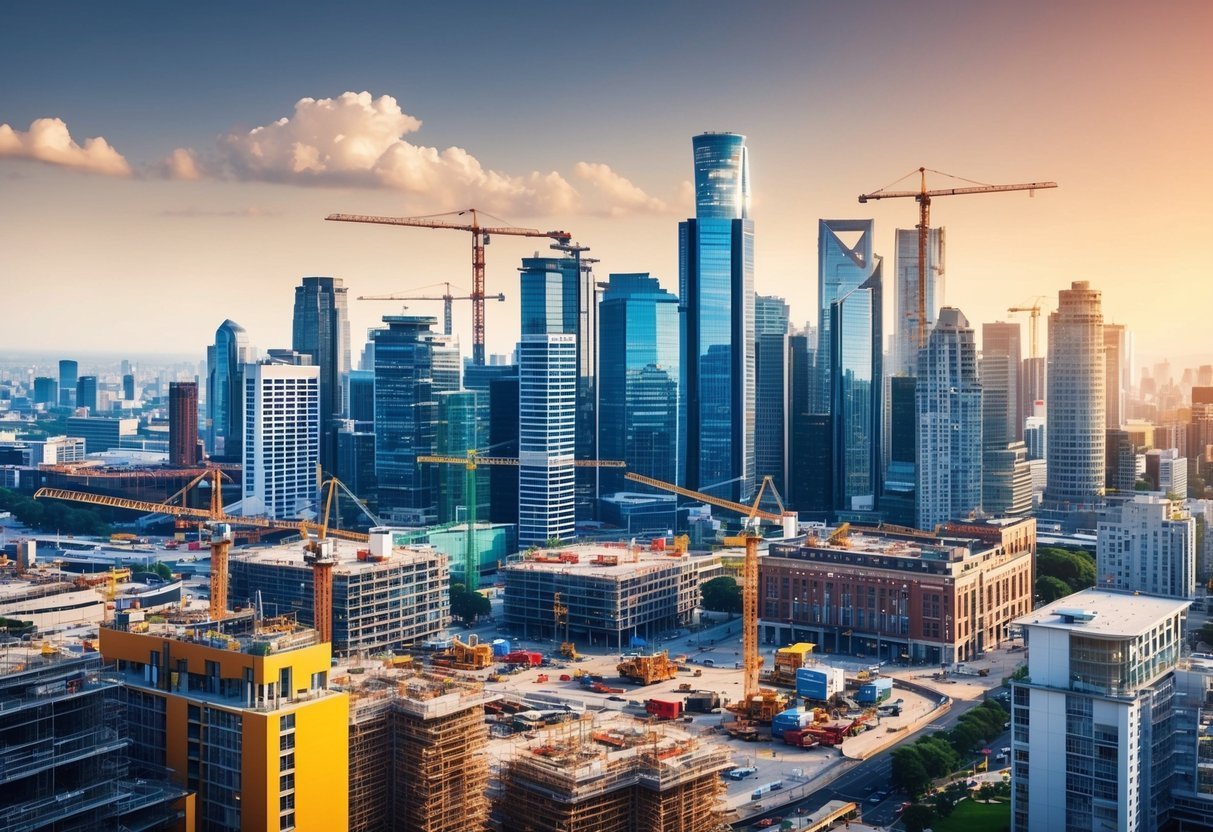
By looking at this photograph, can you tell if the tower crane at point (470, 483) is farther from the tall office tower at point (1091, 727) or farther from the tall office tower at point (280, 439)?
the tall office tower at point (1091, 727)

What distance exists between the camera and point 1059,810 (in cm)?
2480

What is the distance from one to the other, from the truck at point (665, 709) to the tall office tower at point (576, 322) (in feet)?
81.3

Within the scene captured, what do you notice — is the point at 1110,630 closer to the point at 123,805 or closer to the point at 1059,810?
the point at 1059,810

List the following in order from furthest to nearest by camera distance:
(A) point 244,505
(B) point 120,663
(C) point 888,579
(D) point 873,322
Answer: (D) point 873,322 → (A) point 244,505 → (C) point 888,579 → (B) point 120,663

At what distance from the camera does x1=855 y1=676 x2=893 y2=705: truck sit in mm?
38000

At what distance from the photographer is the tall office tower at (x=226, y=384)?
308 ft

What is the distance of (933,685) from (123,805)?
2801 cm

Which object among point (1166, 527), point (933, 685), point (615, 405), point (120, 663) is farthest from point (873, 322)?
point (120, 663)

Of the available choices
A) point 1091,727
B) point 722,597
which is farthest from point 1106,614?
point 722,597

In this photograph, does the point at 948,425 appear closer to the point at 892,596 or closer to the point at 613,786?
the point at 892,596

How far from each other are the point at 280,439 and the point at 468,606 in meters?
23.0

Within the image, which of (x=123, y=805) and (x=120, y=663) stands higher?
(x=120, y=663)

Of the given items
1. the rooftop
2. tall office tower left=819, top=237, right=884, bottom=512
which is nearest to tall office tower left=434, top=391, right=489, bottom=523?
tall office tower left=819, top=237, right=884, bottom=512

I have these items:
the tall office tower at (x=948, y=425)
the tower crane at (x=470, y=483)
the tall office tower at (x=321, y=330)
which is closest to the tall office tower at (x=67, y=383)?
the tall office tower at (x=321, y=330)
